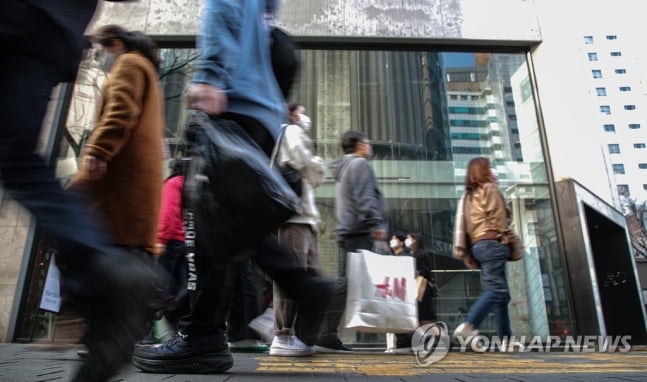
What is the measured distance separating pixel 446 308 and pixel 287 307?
3.61 meters

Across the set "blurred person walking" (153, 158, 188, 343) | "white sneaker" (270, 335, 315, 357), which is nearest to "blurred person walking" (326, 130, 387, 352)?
"white sneaker" (270, 335, 315, 357)

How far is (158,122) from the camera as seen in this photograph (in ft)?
8.97

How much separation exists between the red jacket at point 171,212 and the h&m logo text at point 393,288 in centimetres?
181

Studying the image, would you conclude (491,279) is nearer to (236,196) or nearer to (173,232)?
(173,232)

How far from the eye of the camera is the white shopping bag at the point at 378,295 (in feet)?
10.1

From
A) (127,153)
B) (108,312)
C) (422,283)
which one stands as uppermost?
(127,153)

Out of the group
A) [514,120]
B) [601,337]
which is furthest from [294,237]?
[514,120]

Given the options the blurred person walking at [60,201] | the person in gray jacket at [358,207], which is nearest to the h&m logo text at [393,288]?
the person in gray jacket at [358,207]

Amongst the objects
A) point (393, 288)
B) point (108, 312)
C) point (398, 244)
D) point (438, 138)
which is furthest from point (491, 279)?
point (438, 138)

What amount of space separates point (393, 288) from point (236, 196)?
1.87 metres

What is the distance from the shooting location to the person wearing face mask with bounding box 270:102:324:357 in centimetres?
353

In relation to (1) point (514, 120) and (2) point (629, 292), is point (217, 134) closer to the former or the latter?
(1) point (514, 120)

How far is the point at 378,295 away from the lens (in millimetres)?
3184

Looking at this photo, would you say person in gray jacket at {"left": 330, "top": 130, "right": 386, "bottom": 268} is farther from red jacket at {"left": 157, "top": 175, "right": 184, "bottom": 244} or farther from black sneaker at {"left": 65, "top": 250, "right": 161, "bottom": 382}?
black sneaker at {"left": 65, "top": 250, "right": 161, "bottom": 382}
